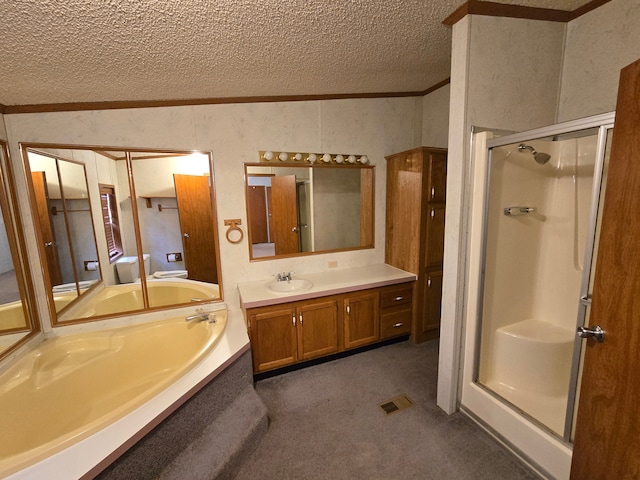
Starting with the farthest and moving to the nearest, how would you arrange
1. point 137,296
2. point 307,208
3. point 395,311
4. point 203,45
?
point 307,208 < point 395,311 < point 137,296 < point 203,45

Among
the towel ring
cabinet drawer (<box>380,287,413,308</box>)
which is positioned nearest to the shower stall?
cabinet drawer (<box>380,287,413,308</box>)

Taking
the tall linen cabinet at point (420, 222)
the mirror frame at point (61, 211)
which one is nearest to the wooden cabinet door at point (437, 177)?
the tall linen cabinet at point (420, 222)

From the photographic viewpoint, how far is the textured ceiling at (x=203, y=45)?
113 cm

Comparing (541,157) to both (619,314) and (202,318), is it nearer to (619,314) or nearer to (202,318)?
(619,314)

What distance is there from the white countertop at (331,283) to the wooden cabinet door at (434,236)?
0.24m

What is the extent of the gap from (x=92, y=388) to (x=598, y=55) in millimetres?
3910

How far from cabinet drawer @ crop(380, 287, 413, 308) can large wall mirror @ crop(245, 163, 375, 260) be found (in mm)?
626

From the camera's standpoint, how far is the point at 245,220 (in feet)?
8.11

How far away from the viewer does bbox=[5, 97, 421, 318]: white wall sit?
1.96 m

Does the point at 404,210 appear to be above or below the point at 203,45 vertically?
below

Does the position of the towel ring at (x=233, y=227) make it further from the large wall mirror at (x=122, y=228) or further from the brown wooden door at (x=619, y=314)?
the brown wooden door at (x=619, y=314)

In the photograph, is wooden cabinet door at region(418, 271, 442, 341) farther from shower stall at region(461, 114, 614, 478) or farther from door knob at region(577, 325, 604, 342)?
door knob at region(577, 325, 604, 342)

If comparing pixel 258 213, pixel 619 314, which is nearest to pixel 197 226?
pixel 258 213

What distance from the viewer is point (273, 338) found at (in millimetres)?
2211
